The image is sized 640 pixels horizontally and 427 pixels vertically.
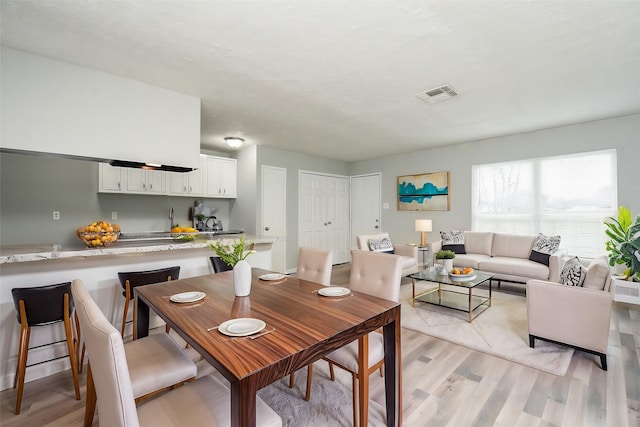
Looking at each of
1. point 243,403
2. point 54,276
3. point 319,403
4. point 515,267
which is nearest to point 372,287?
point 319,403

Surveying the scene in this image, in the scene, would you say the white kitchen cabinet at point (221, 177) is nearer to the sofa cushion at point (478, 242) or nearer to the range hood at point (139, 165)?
the range hood at point (139, 165)

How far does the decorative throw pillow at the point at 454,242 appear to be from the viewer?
4.98 meters

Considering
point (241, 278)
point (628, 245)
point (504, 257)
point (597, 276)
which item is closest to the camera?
point (241, 278)

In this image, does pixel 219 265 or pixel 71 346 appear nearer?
pixel 71 346

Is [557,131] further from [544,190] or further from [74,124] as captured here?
[74,124]

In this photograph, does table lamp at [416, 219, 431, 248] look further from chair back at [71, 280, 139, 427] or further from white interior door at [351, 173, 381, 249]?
chair back at [71, 280, 139, 427]

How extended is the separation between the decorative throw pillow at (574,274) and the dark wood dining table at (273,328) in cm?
204

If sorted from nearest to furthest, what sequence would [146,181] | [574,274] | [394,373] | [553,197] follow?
[394,373] → [574,274] → [146,181] → [553,197]

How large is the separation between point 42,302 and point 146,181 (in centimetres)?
281

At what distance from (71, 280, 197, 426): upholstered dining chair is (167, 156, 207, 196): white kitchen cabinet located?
11.0ft

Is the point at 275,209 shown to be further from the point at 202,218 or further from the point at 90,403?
the point at 90,403

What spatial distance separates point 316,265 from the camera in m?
2.37

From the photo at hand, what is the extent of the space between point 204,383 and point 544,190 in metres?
5.43

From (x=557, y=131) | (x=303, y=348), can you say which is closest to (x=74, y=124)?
(x=303, y=348)
